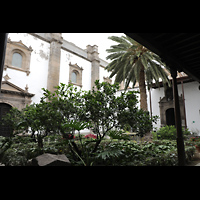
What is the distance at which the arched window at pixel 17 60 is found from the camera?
38.5 feet

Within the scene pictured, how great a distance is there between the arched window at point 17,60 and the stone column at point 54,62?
247 cm

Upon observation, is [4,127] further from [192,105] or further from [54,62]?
[192,105]

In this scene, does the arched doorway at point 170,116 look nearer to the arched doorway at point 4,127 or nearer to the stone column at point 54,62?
the stone column at point 54,62

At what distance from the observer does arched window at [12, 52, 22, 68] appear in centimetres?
1173

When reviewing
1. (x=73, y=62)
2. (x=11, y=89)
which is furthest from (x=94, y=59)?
(x=11, y=89)

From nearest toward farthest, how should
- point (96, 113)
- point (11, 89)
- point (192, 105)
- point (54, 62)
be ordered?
point (96, 113) → point (11, 89) → point (192, 105) → point (54, 62)

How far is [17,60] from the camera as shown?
1192 cm

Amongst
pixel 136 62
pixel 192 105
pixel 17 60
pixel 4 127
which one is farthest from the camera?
pixel 192 105

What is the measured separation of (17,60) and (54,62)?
3.10 metres

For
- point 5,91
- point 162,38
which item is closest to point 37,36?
point 5,91

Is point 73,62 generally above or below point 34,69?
above

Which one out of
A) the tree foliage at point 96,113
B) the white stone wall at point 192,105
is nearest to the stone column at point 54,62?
the white stone wall at point 192,105
